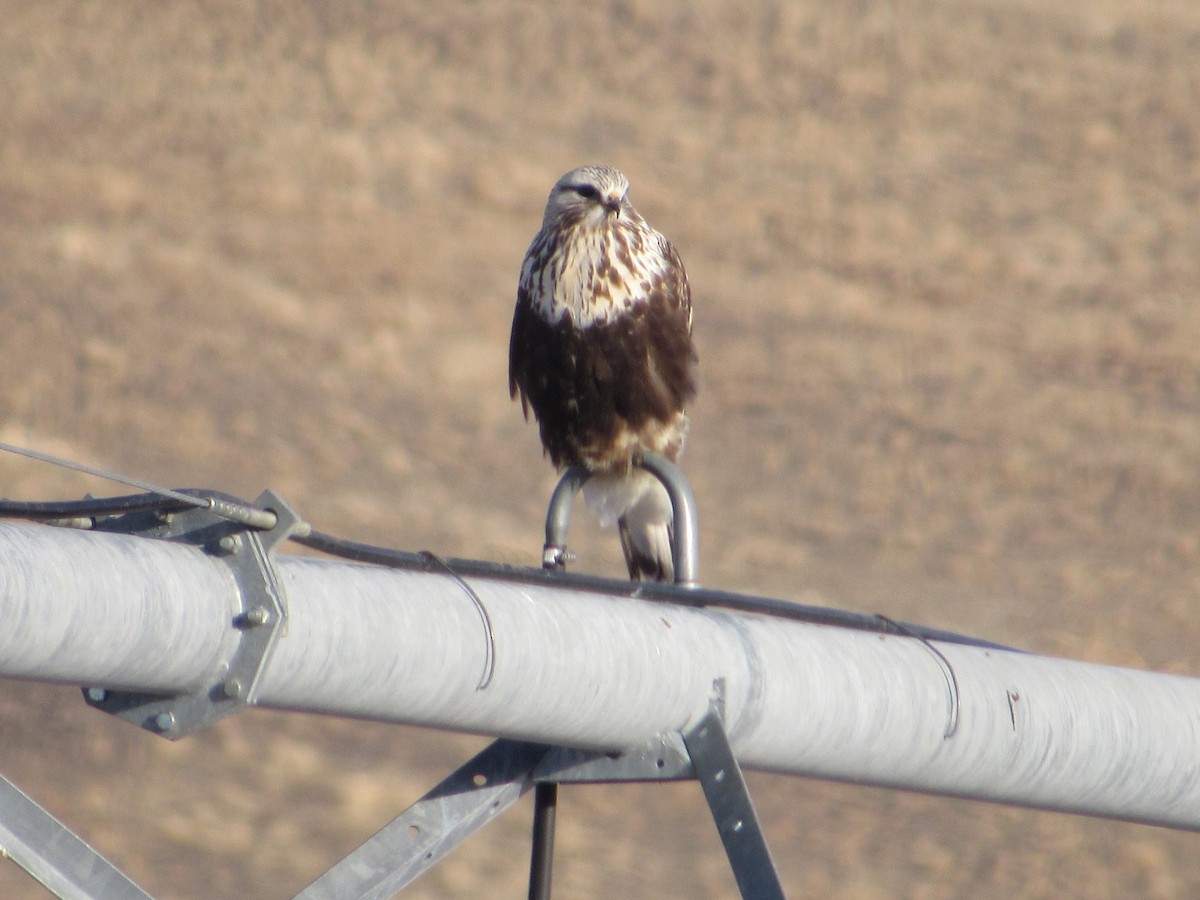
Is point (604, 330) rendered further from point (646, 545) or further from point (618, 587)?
point (618, 587)

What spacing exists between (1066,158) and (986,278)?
114 cm

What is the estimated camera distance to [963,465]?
1264cm

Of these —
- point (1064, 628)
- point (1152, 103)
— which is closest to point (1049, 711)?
point (1064, 628)

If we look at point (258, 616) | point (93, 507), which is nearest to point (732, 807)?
point (258, 616)

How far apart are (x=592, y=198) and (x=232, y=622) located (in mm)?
3296

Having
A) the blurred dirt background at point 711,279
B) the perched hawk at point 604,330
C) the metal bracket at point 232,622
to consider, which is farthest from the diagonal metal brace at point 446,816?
the blurred dirt background at point 711,279

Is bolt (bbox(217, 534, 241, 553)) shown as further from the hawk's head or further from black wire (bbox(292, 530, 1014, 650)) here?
the hawk's head

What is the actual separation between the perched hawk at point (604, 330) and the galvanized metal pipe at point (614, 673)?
8.45 feet

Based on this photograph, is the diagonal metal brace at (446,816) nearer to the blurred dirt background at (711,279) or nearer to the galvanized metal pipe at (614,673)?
the galvanized metal pipe at (614,673)

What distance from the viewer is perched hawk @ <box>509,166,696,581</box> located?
4879 millimetres

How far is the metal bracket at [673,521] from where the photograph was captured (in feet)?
9.04

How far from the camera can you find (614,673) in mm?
1994

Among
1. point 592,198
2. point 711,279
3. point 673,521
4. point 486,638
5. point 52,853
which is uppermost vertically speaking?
point 711,279

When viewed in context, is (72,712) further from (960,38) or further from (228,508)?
(228,508)
